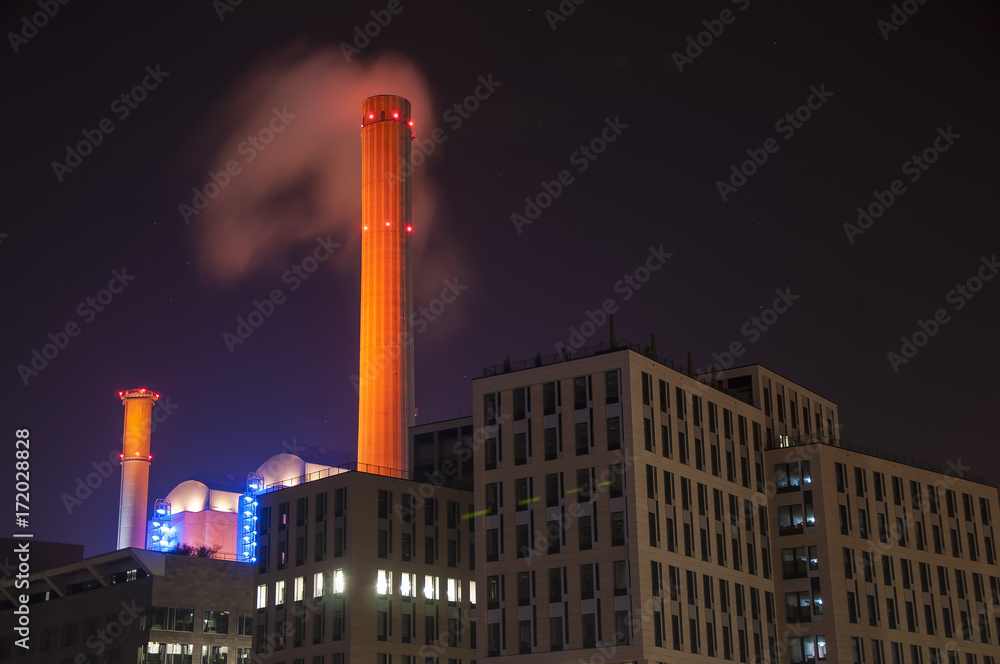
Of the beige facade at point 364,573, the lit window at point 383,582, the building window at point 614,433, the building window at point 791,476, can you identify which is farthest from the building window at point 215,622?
the building window at point 791,476

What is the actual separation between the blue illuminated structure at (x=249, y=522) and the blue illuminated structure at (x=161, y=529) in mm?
13405

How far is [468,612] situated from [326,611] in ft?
53.9

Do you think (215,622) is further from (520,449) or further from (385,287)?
(520,449)

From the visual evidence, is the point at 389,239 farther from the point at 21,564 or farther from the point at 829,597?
the point at 829,597

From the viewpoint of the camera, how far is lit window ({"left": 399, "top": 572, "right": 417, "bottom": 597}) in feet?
384

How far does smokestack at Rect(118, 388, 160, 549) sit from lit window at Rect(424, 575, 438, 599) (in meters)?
86.7

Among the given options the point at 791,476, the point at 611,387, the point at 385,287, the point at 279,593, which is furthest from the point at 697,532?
the point at 385,287

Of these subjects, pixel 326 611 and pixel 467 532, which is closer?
pixel 326 611

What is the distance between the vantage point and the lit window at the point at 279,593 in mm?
117794

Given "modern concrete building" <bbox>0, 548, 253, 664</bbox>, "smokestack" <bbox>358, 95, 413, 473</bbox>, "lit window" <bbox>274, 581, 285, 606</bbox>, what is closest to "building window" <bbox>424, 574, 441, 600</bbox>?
"lit window" <bbox>274, 581, 285, 606</bbox>

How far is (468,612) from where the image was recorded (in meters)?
123

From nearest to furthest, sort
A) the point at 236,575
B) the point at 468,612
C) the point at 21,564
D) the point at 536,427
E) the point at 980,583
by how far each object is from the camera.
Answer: the point at 536,427
the point at 468,612
the point at 980,583
the point at 236,575
the point at 21,564

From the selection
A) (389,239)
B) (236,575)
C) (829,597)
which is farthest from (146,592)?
(829,597)

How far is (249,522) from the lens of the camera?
6747 inches
